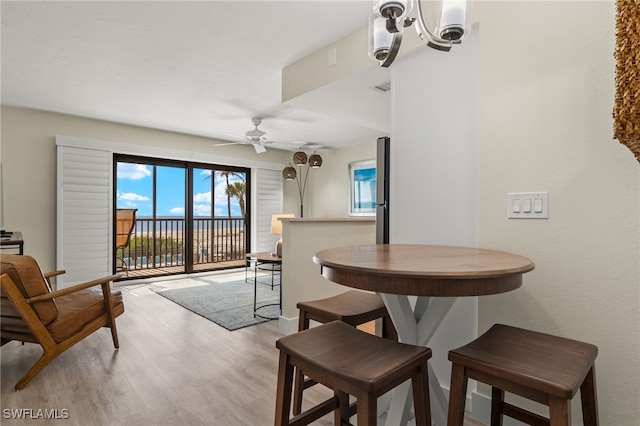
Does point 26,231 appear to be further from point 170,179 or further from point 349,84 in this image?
point 349,84

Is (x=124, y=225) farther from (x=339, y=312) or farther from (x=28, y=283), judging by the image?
(x=339, y=312)

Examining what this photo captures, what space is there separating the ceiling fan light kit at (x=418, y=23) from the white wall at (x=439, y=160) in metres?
0.56

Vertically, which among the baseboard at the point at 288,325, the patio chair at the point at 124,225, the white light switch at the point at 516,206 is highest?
the white light switch at the point at 516,206

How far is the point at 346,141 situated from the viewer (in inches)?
235

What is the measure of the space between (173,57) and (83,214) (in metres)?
2.92

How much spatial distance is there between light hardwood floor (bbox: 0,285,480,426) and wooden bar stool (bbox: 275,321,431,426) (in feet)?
2.44

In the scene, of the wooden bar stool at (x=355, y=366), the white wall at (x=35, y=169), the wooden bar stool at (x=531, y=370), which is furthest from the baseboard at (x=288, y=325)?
the white wall at (x=35, y=169)

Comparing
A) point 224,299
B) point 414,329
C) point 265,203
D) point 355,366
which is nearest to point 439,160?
point 414,329

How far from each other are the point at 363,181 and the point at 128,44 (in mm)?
4290

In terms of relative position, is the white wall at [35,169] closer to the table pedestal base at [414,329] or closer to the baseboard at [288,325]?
the baseboard at [288,325]

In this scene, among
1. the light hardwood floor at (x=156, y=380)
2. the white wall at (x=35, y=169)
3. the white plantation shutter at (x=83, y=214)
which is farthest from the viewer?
the white plantation shutter at (x=83, y=214)

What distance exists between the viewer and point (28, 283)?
202cm

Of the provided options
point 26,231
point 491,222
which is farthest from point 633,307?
point 26,231

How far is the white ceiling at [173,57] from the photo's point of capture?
2195mm
